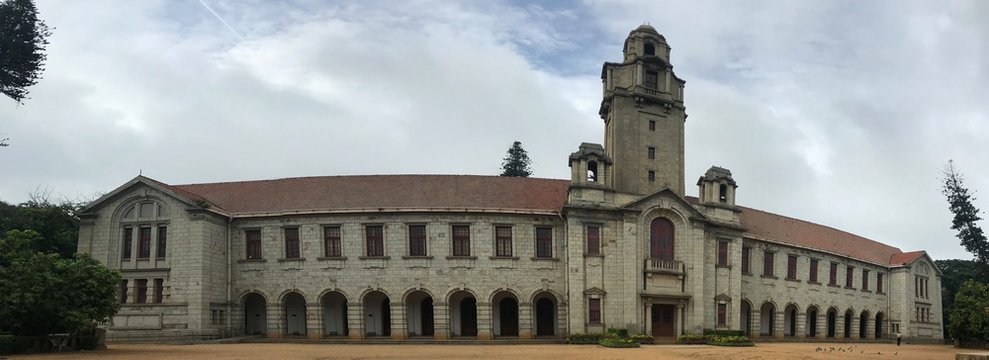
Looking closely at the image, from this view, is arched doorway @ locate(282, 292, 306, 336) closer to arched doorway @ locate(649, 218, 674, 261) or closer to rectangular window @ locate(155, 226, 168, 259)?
rectangular window @ locate(155, 226, 168, 259)

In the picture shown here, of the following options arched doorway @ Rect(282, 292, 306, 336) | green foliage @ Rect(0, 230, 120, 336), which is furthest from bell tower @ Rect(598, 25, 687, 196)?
green foliage @ Rect(0, 230, 120, 336)

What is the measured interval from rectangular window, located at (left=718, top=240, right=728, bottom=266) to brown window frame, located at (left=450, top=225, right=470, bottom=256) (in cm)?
1375

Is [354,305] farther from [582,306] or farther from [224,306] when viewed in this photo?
[582,306]

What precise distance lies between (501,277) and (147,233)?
698 inches

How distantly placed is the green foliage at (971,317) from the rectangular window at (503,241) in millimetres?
27372

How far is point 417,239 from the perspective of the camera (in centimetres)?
4019

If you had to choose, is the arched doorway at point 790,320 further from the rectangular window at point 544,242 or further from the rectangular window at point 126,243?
the rectangular window at point 126,243

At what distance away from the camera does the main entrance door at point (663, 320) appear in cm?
4056

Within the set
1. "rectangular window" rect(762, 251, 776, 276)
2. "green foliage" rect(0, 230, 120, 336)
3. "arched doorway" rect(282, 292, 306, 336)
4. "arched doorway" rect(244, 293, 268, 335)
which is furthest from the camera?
"rectangular window" rect(762, 251, 776, 276)

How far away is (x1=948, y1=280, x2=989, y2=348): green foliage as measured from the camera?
4566 centimetres

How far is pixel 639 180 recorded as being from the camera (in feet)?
140

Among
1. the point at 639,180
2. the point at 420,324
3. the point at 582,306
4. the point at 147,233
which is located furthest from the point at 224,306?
the point at 639,180

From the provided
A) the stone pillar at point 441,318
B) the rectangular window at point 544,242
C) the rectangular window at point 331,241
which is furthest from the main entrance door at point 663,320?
the rectangular window at point 331,241

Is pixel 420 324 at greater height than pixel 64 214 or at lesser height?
lesser
